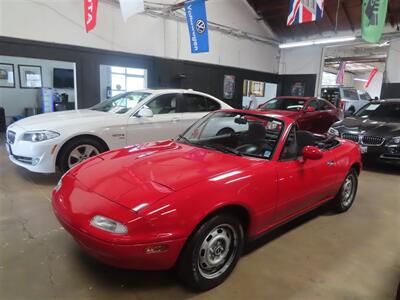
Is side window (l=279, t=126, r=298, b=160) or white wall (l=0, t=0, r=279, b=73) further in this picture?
white wall (l=0, t=0, r=279, b=73)

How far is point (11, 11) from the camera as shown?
686cm

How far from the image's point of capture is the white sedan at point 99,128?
4016 millimetres

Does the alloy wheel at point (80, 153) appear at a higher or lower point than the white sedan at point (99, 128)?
lower

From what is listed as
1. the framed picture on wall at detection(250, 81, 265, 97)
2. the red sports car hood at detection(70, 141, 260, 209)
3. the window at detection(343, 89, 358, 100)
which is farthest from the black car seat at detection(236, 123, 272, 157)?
the window at detection(343, 89, 358, 100)

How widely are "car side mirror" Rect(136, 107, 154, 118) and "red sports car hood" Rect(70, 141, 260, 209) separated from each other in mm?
1958

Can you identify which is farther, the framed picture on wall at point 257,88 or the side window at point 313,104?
the framed picture on wall at point 257,88

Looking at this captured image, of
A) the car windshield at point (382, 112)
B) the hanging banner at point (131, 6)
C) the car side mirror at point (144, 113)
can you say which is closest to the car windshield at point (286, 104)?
the car windshield at point (382, 112)

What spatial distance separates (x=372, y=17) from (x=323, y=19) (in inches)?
200

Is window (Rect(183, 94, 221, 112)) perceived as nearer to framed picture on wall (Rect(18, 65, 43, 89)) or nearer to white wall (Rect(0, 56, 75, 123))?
white wall (Rect(0, 56, 75, 123))

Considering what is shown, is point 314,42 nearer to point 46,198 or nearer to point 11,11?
point 11,11

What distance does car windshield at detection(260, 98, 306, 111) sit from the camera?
830cm

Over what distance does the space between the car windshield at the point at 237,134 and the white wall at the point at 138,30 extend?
6.27 metres

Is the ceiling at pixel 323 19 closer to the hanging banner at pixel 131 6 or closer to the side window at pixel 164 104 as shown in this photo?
the hanging banner at pixel 131 6

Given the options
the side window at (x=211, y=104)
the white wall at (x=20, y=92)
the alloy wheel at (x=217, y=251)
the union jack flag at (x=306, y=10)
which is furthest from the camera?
the white wall at (x=20, y=92)
